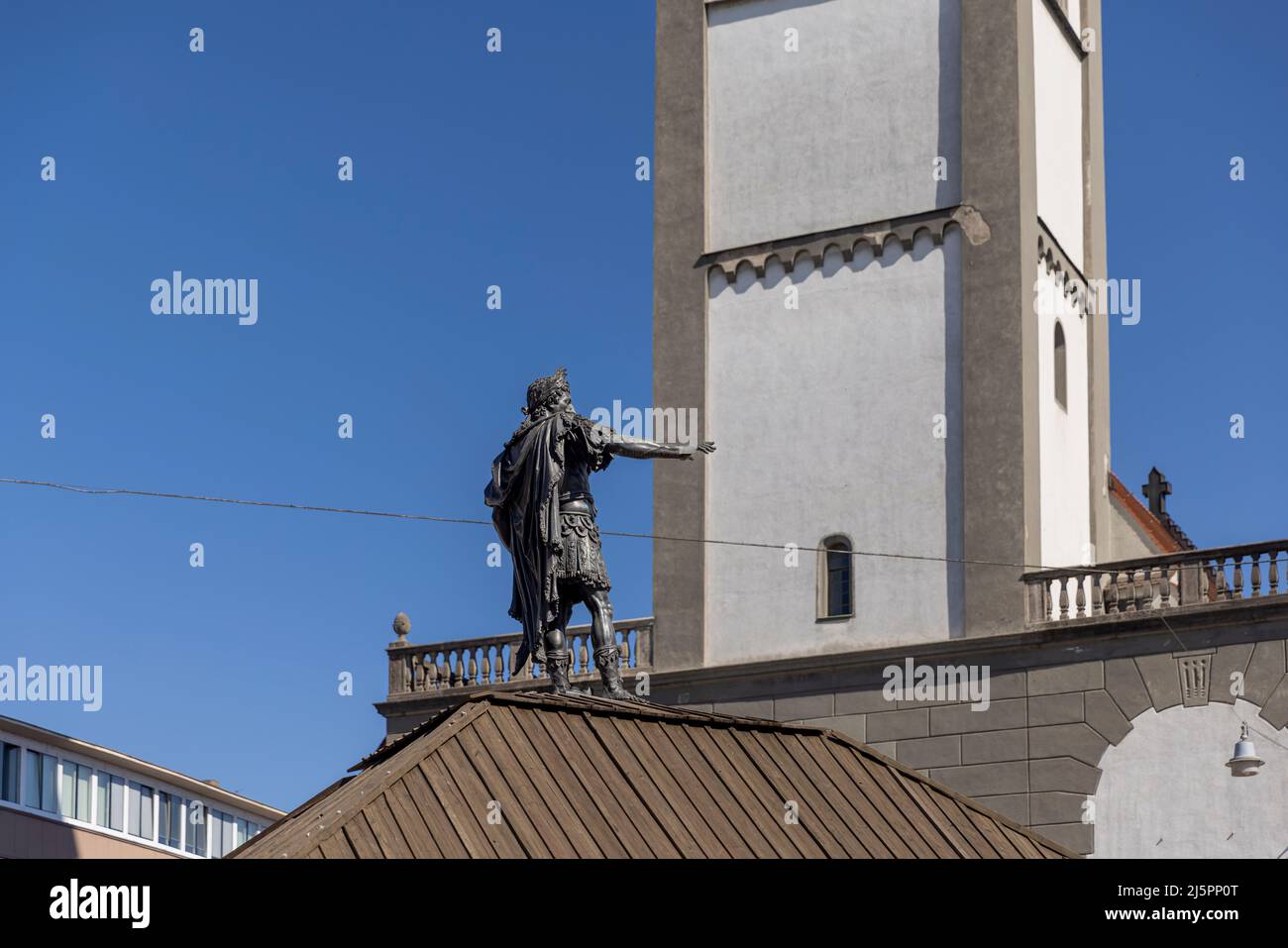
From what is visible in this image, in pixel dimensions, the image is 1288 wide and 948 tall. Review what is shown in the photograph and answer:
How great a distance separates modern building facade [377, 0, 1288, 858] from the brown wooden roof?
30.7 feet

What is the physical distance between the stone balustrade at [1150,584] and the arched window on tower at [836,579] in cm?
294

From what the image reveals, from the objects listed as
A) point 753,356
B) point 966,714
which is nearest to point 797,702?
point 966,714

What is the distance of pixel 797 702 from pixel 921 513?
3.28 meters

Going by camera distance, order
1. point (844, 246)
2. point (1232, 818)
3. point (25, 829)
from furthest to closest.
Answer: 1. point (25, 829)
2. point (844, 246)
3. point (1232, 818)

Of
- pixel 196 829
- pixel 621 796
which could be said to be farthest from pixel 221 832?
pixel 621 796

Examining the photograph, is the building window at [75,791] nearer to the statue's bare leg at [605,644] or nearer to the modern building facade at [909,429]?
the modern building facade at [909,429]

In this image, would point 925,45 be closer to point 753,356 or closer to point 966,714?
point 753,356

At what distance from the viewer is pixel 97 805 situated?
204ft

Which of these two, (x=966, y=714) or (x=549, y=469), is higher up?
(x=549, y=469)

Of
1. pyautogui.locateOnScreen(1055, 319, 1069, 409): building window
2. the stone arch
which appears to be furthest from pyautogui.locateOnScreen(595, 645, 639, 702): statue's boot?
pyautogui.locateOnScreen(1055, 319, 1069, 409): building window

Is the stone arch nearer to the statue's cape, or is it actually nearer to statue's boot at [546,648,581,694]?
statue's boot at [546,648,581,694]

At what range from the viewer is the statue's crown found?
72.2ft

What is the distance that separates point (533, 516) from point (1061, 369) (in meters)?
17.0
